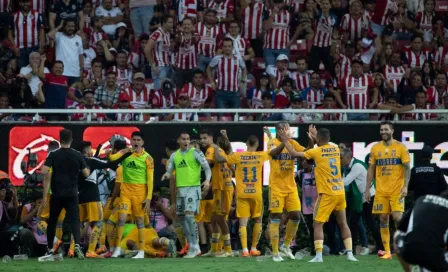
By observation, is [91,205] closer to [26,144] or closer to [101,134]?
[101,134]

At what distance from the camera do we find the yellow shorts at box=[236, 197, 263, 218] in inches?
775

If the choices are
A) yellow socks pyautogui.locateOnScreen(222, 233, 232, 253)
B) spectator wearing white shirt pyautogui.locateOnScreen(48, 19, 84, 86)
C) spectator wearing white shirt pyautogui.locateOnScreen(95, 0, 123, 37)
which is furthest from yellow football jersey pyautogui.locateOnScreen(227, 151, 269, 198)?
spectator wearing white shirt pyautogui.locateOnScreen(95, 0, 123, 37)

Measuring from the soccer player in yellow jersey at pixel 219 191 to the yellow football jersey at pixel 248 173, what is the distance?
446 mm

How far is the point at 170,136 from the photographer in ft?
72.3

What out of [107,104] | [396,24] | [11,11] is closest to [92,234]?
[107,104]

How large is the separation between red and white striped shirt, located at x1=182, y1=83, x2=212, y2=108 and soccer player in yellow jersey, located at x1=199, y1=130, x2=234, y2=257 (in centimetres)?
287

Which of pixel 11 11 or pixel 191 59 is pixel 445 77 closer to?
pixel 191 59

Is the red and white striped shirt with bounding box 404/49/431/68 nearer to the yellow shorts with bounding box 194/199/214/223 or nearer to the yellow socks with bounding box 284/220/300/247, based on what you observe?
the yellow shorts with bounding box 194/199/214/223

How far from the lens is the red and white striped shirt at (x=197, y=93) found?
23.4 meters

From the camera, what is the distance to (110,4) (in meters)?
25.4

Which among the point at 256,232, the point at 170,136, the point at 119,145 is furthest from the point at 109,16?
the point at 256,232

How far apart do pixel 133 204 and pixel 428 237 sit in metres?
9.49

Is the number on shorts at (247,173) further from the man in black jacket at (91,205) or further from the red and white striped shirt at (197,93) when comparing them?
the red and white striped shirt at (197,93)

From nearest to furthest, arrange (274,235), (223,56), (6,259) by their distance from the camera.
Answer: (274,235)
(6,259)
(223,56)
